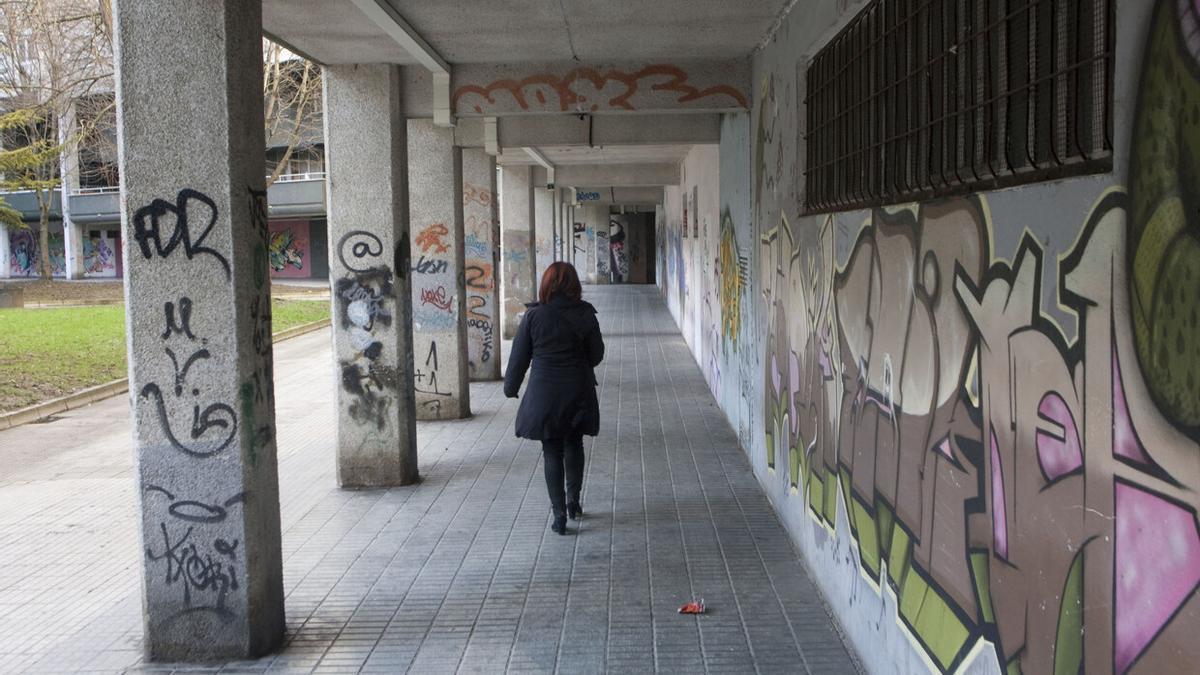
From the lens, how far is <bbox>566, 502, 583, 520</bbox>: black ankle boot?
801cm

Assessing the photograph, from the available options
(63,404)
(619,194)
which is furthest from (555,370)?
(619,194)

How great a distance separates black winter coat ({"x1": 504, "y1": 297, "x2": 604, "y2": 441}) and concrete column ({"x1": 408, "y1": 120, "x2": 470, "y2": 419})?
504 centimetres

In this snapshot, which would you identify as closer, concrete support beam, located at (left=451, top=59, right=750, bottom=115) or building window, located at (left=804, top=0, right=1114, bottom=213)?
building window, located at (left=804, top=0, right=1114, bottom=213)

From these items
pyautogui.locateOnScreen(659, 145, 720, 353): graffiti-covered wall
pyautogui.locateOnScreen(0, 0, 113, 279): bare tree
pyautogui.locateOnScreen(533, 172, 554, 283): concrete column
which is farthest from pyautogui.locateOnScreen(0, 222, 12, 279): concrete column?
pyautogui.locateOnScreen(659, 145, 720, 353): graffiti-covered wall

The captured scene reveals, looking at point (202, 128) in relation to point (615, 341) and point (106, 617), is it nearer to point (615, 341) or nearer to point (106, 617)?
point (106, 617)

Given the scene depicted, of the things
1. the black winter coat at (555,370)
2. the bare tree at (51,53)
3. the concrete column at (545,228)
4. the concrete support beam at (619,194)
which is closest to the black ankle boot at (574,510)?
the black winter coat at (555,370)

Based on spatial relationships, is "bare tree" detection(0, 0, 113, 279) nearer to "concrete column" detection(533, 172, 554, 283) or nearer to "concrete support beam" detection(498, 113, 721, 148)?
"concrete support beam" detection(498, 113, 721, 148)

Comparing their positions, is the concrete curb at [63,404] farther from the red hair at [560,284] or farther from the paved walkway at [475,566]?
the red hair at [560,284]

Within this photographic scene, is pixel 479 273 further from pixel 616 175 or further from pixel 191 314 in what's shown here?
pixel 191 314

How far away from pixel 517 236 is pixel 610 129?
8599mm

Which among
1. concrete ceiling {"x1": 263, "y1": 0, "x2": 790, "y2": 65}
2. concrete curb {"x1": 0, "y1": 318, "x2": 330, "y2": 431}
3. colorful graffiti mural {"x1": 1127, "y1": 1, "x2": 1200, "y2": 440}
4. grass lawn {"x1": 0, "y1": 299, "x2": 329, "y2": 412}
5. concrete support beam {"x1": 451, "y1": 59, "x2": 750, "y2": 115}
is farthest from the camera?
→ grass lawn {"x1": 0, "y1": 299, "x2": 329, "y2": 412}

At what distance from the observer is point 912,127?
4543 mm

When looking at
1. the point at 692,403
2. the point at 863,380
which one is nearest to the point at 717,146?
the point at 692,403

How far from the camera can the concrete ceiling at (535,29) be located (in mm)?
7379
